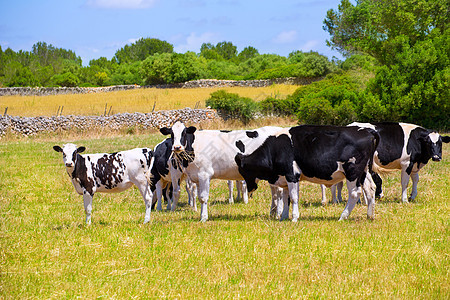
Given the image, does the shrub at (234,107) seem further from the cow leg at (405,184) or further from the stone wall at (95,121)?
the cow leg at (405,184)

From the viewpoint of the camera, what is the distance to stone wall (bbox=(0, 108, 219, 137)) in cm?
3397

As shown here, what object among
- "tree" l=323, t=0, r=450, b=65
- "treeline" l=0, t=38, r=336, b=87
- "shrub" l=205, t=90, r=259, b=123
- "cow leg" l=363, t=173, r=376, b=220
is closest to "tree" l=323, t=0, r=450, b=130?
"tree" l=323, t=0, r=450, b=65

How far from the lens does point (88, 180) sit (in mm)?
10945

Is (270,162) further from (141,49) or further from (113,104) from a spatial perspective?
(141,49)

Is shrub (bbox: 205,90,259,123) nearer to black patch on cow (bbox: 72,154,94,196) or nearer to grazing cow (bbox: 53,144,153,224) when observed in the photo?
grazing cow (bbox: 53,144,153,224)

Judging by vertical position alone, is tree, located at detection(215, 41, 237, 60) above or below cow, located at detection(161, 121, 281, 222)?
above

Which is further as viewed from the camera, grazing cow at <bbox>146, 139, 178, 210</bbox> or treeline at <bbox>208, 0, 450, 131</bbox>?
treeline at <bbox>208, 0, 450, 131</bbox>

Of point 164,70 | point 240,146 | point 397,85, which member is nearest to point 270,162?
point 240,146

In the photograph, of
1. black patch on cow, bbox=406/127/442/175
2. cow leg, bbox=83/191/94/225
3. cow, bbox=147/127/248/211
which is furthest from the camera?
black patch on cow, bbox=406/127/442/175

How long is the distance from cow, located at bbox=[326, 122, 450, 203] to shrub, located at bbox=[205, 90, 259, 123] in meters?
25.6

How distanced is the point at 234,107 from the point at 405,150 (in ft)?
86.2

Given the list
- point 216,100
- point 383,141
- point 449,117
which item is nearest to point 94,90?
→ point 216,100

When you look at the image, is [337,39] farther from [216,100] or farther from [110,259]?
Answer: [110,259]

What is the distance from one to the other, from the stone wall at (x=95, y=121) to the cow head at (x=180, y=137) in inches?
982
